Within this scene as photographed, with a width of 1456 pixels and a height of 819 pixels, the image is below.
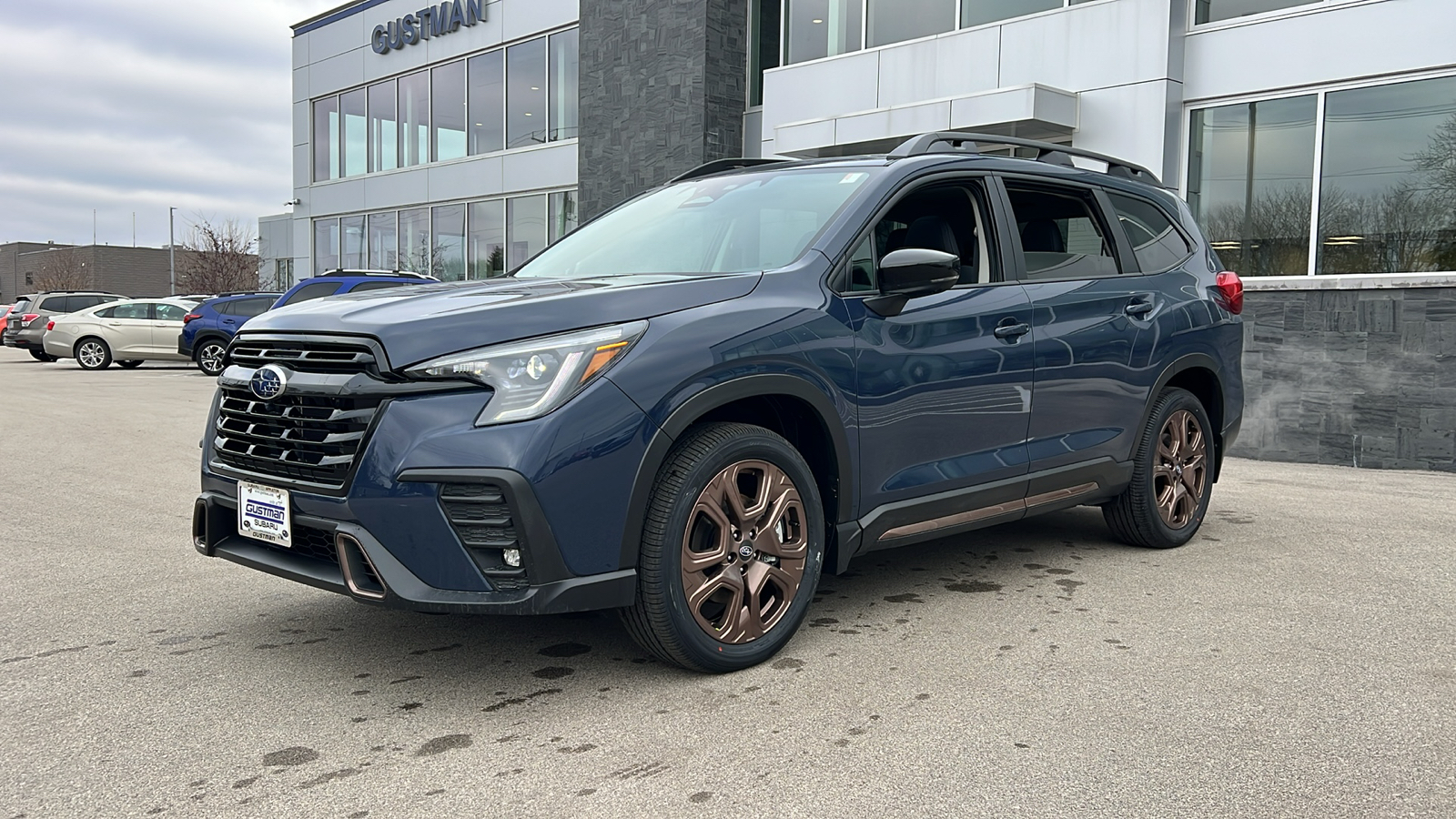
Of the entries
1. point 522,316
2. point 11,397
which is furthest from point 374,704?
point 11,397

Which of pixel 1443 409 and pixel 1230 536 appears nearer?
pixel 1230 536

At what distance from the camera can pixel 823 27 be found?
15.7 m

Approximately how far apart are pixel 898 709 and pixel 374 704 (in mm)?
1610

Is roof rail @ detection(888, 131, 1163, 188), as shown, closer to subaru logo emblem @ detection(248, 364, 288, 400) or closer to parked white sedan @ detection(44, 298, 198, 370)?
subaru logo emblem @ detection(248, 364, 288, 400)

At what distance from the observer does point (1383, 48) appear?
34.4 feet

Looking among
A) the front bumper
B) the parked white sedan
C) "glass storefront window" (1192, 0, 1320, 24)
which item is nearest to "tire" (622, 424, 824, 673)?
the front bumper

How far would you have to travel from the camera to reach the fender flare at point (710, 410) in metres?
3.50

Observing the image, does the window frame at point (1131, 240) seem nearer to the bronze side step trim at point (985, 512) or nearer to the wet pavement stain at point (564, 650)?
the bronze side step trim at point (985, 512)

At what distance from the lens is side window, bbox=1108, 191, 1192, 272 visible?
5758 mm

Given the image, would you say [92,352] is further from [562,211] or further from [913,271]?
[913,271]

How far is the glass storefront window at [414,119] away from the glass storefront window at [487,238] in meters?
2.68

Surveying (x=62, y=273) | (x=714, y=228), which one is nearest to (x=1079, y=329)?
(x=714, y=228)

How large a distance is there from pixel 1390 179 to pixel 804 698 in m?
9.62

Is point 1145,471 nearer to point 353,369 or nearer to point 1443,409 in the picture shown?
point 353,369
